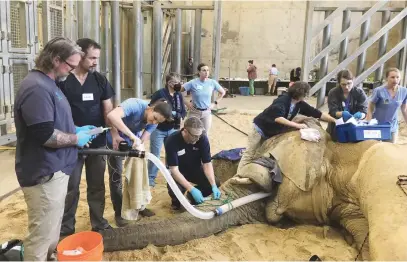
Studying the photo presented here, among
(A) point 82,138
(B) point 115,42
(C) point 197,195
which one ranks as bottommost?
(C) point 197,195

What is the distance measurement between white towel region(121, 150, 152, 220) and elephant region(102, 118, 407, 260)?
0.21 m

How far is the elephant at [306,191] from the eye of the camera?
147 inches

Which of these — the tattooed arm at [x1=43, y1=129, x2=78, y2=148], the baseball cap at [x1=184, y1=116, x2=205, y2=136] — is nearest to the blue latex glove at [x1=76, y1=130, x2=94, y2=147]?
the tattooed arm at [x1=43, y1=129, x2=78, y2=148]

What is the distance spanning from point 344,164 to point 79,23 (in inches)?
259

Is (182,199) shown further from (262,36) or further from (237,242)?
(262,36)

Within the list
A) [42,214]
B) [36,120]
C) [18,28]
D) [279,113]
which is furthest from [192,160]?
[18,28]

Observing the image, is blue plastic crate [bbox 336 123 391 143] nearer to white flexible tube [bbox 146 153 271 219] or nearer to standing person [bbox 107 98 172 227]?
Answer: white flexible tube [bbox 146 153 271 219]

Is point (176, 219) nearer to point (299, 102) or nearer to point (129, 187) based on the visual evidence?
point (129, 187)

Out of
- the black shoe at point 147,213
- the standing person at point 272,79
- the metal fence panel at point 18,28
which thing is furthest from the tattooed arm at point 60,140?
the standing person at point 272,79

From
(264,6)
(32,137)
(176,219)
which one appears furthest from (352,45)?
(32,137)

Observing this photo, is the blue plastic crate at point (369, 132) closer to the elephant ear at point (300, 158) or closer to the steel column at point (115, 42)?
the elephant ear at point (300, 158)

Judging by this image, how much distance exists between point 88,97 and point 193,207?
1464 millimetres

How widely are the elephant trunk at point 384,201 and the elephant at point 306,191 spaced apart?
0.5 inches

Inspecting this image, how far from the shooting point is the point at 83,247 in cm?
322
